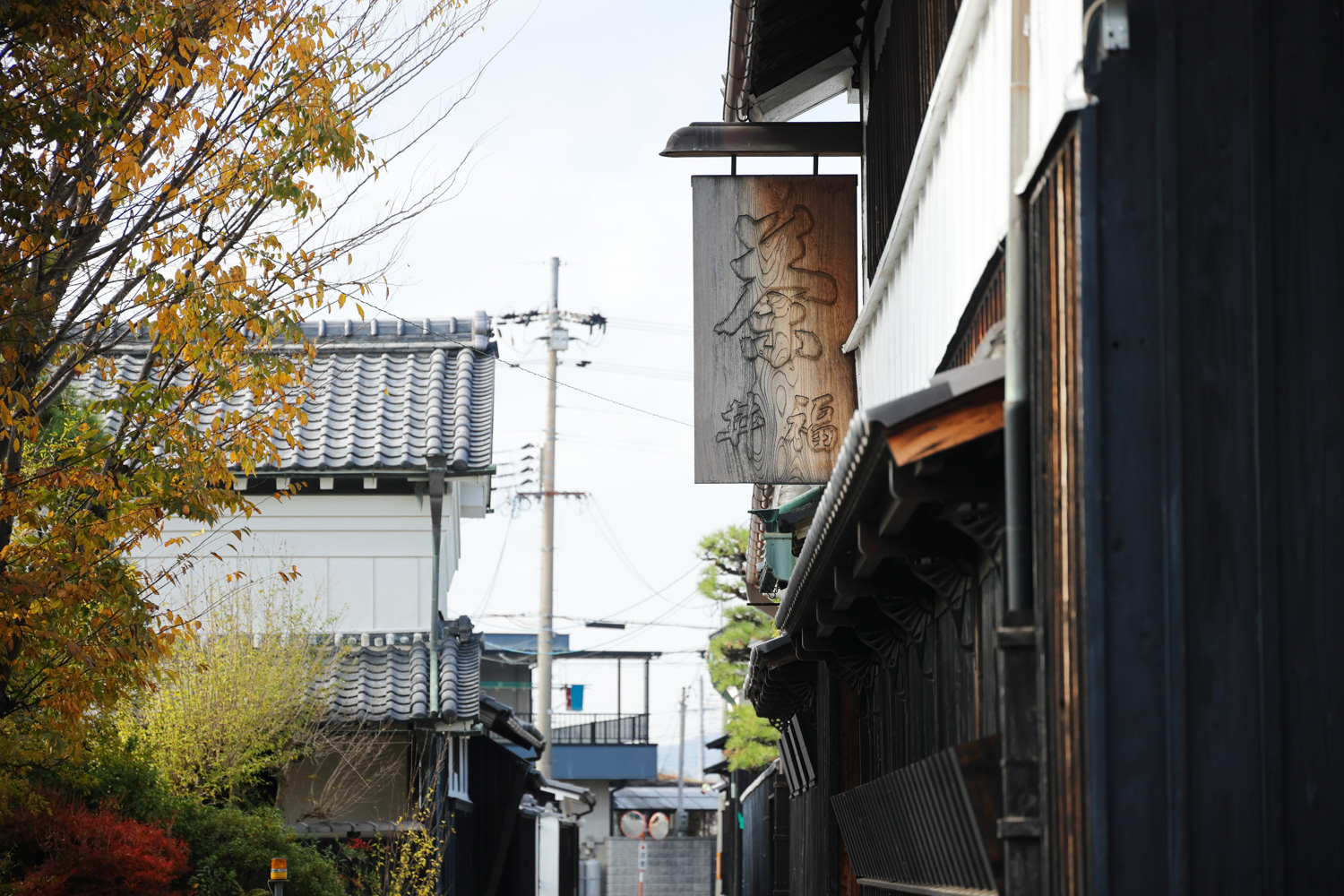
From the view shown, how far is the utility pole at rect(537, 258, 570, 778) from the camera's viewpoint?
3722 cm

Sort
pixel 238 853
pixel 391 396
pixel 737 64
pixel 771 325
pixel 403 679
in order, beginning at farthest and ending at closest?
pixel 391 396
pixel 403 679
pixel 238 853
pixel 737 64
pixel 771 325

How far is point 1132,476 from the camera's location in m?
4.26

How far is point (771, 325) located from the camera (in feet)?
37.5

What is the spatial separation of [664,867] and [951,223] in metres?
40.9

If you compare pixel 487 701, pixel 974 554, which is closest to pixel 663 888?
pixel 487 701

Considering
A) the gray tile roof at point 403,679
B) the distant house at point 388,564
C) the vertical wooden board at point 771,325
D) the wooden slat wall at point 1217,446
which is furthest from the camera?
the distant house at point 388,564

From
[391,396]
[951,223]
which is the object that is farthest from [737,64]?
[391,396]

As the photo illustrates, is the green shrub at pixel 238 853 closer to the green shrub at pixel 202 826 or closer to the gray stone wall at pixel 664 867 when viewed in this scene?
the green shrub at pixel 202 826

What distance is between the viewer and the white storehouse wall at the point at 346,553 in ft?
71.3

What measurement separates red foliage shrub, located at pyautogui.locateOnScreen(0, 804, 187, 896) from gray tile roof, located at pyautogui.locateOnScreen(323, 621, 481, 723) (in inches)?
245

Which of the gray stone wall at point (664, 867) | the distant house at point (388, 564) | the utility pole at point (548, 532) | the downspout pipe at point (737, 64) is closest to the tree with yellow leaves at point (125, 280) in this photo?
the downspout pipe at point (737, 64)

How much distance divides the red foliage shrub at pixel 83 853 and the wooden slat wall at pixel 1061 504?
35.4ft

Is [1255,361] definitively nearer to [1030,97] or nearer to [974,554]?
[1030,97]

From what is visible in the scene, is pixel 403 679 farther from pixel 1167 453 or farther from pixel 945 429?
pixel 1167 453
